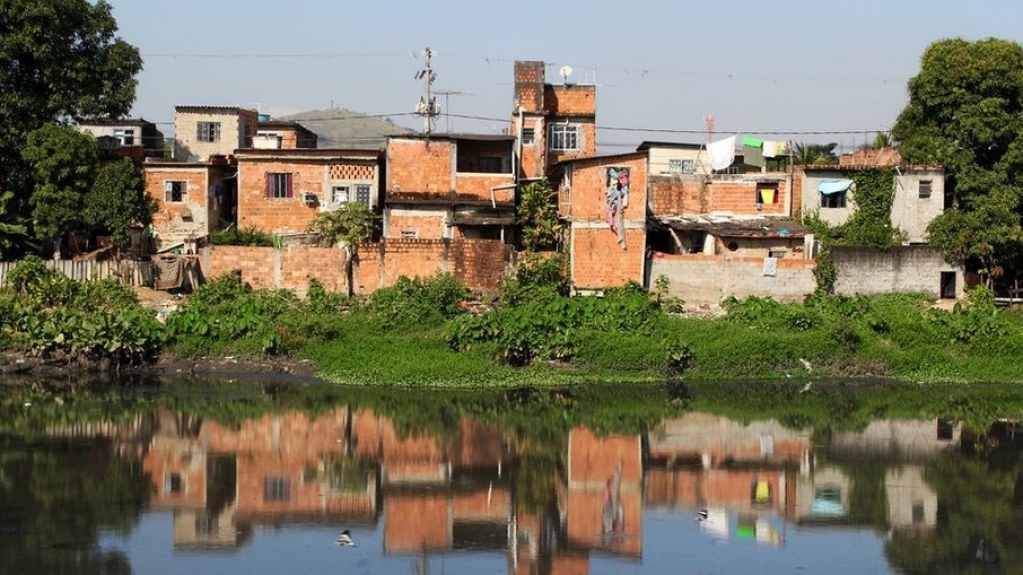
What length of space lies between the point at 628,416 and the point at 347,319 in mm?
8896

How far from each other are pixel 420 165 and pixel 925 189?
13.9 meters

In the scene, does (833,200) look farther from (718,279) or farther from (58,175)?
(58,175)

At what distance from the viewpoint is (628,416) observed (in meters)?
26.2

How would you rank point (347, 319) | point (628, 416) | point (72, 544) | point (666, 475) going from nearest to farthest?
point (72, 544)
point (666, 475)
point (628, 416)
point (347, 319)

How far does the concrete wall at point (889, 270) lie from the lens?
34812 millimetres

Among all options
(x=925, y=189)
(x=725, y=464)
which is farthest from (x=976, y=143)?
(x=725, y=464)

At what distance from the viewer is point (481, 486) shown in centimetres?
2078

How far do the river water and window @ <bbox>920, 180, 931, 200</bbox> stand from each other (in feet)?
39.7

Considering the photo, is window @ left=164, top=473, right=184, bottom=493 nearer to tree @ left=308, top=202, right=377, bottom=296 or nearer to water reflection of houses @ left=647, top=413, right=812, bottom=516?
water reflection of houses @ left=647, top=413, right=812, bottom=516

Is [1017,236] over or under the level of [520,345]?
over

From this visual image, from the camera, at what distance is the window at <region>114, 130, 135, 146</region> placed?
4253 centimetres

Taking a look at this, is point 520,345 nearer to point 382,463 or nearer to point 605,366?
point 605,366

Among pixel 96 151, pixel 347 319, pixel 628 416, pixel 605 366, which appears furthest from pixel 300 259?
pixel 628 416

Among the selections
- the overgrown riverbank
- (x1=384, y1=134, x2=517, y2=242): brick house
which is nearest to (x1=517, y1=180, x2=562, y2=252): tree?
(x1=384, y1=134, x2=517, y2=242): brick house
